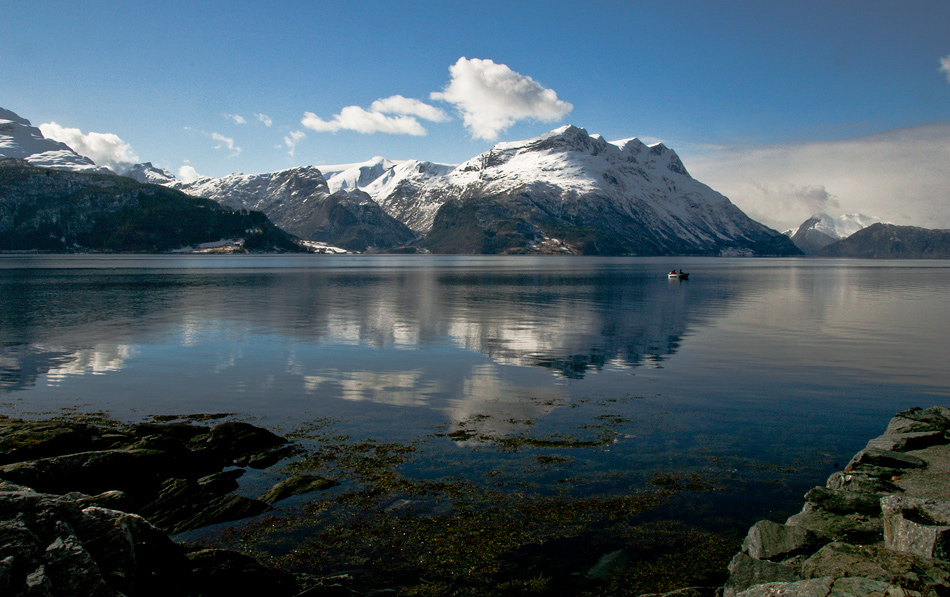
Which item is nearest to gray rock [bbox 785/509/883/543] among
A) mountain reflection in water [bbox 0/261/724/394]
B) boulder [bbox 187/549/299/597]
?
boulder [bbox 187/549/299/597]

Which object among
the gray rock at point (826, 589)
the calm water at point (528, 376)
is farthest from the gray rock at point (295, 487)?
the gray rock at point (826, 589)

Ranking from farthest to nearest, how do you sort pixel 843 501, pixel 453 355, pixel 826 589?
pixel 453 355
pixel 843 501
pixel 826 589

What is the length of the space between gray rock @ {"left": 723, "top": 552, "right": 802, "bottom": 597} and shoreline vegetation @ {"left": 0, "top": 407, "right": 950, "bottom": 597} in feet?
0.18

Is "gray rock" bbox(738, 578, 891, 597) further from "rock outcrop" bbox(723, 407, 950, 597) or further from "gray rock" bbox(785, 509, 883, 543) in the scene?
"gray rock" bbox(785, 509, 883, 543)

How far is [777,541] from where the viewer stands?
1338 centimetres

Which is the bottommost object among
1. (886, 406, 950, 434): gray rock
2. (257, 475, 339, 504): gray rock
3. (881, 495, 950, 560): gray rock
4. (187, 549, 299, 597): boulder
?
(257, 475, 339, 504): gray rock

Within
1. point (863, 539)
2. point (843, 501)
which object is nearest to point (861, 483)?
point (843, 501)

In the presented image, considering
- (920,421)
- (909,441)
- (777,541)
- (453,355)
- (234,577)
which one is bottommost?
(234,577)

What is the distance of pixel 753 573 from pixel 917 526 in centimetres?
344

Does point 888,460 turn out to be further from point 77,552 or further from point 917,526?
point 77,552

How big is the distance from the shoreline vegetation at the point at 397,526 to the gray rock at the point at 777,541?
4cm

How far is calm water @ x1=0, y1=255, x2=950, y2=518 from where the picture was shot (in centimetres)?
2244

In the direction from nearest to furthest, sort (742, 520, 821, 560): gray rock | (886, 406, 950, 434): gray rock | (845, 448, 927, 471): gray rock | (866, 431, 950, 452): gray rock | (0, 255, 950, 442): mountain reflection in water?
1. (742, 520, 821, 560): gray rock
2. (845, 448, 927, 471): gray rock
3. (866, 431, 950, 452): gray rock
4. (886, 406, 950, 434): gray rock
5. (0, 255, 950, 442): mountain reflection in water

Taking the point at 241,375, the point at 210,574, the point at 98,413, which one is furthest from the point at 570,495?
the point at 241,375
